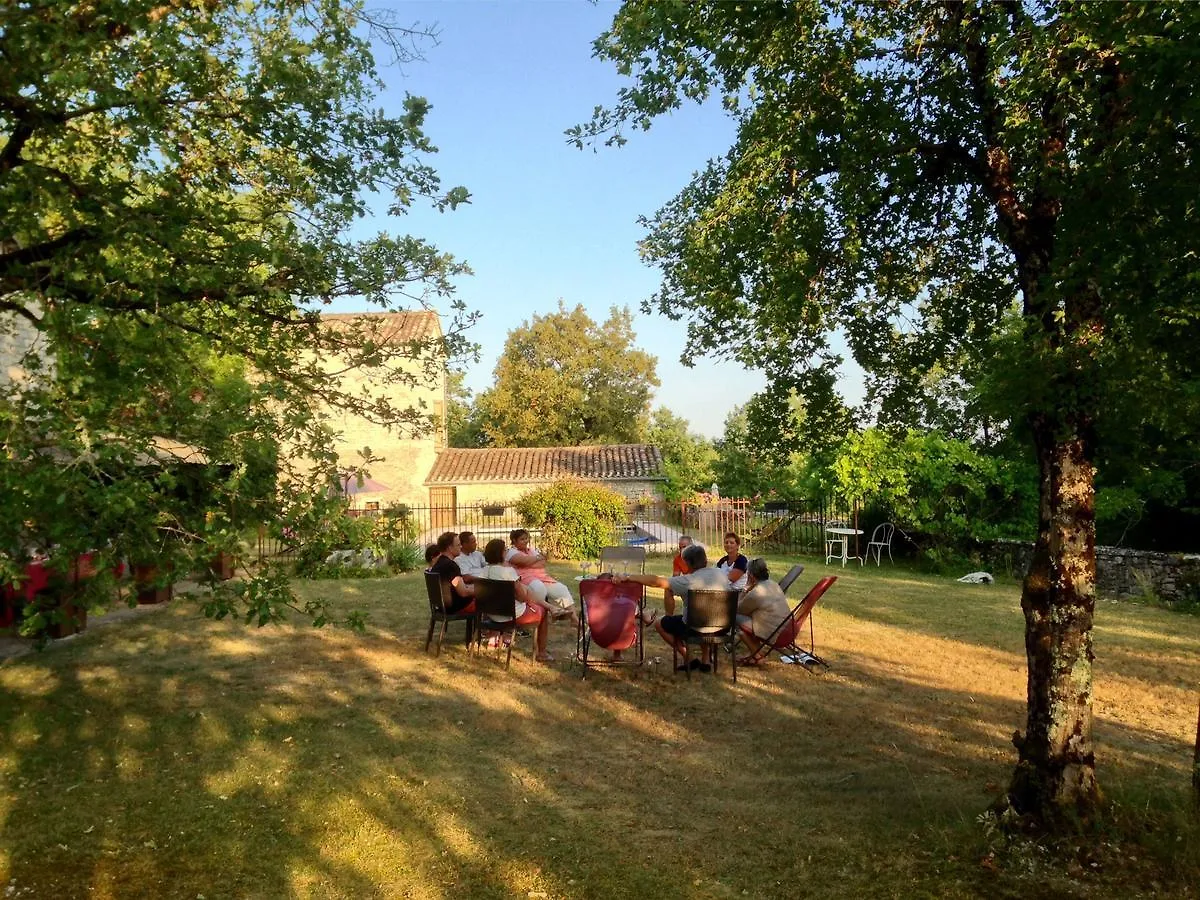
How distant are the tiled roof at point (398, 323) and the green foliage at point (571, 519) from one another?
11.5 meters

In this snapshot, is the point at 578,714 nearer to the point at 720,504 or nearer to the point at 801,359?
the point at 801,359

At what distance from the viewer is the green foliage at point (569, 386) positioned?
40.5 meters

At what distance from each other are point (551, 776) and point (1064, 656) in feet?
9.98

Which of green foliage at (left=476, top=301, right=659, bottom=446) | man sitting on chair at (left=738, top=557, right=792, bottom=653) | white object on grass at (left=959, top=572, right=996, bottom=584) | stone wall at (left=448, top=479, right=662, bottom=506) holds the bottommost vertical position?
white object on grass at (left=959, top=572, right=996, bottom=584)

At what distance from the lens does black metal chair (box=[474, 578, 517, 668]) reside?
24.1ft

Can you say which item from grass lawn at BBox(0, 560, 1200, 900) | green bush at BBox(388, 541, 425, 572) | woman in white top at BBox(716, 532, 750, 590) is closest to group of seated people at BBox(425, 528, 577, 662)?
grass lawn at BBox(0, 560, 1200, 900)

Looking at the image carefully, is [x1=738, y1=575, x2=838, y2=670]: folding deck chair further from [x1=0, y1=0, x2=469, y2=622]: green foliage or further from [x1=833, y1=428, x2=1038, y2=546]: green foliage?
[x1=833, y1=428, x2=1038, y2=546]: green foliage

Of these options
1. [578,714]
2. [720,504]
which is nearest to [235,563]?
[578,714]

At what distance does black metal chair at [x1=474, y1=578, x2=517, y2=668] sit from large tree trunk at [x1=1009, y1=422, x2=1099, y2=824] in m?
4.53

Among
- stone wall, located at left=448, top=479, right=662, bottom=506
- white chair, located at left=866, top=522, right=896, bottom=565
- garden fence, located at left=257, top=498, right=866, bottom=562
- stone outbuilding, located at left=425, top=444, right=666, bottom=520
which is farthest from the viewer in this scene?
stone outbuilding, located at left=425, top=444, right=666, bottom=520

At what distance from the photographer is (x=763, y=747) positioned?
214 inches

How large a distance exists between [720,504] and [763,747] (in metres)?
17.0

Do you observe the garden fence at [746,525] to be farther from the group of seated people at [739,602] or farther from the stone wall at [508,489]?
the group of seated people at [739,602]

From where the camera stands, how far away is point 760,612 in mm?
7613
